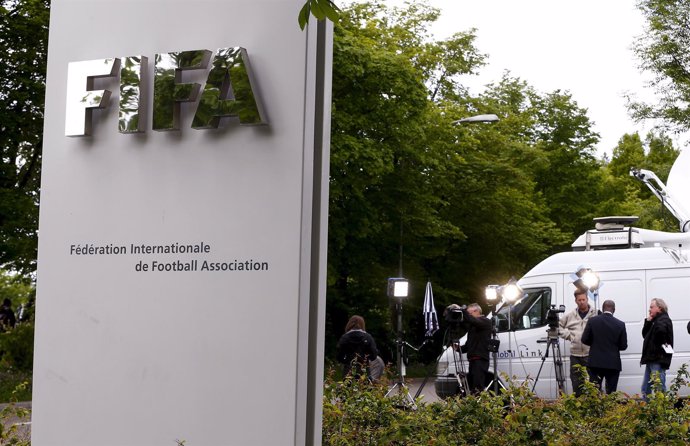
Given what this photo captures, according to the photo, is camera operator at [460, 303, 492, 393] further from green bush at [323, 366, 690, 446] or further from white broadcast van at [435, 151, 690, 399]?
green bush at [323, 366, 690, 446]

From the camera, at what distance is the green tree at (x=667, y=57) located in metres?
36.8

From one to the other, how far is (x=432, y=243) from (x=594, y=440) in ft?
85.1

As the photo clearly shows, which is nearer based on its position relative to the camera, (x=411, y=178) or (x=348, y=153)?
(x=348, y=153)

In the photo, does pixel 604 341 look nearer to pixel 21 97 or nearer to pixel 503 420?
pixel 503 420

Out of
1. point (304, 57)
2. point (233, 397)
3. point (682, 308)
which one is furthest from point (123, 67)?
point (682, 308)

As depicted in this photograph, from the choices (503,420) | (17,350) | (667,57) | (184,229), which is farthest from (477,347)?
(667,57)

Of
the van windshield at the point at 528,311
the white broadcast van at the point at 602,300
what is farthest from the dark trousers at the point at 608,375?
the van windshield at the point at 528,311

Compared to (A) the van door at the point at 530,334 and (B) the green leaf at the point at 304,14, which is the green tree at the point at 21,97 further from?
(B) the green leaf at the point at 304,14

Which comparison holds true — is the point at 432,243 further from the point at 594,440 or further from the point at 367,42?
the point at 594,440

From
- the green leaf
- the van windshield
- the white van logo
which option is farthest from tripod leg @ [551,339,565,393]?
the green leaf

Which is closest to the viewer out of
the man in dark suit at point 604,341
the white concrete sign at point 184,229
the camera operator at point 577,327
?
the white concrete sign at point 184,229

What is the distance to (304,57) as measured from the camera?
501 cm

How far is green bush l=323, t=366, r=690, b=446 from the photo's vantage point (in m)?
6.78

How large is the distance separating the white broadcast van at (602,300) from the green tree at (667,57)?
20743 mm
